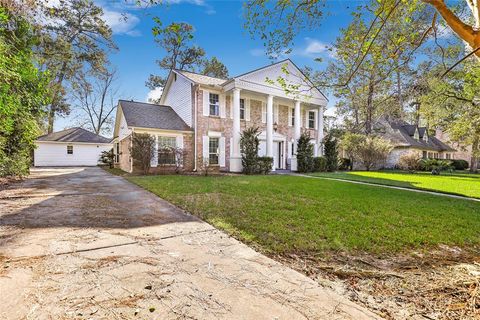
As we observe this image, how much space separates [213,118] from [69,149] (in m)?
18.8

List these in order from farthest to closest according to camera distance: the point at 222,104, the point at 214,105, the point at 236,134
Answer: the point at 222,104 → the point at 214,105 → the point at 236,134

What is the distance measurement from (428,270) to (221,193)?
210 inches

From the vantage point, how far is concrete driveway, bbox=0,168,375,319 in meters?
1.90

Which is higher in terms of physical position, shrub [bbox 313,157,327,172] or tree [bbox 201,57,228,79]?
tree [bbox 201,57,228,79]

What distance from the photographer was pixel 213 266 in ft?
8.89

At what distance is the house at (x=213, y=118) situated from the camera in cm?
1479

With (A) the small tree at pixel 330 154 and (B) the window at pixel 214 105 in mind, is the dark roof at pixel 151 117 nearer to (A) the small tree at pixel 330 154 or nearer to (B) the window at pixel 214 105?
(B) the window at pixel 214 105

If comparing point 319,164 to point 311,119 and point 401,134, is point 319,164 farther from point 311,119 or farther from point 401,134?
point 401,134

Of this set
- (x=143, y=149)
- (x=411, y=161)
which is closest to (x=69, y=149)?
(x=143, y=149)

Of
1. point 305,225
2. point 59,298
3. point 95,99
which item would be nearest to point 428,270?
point 305,225

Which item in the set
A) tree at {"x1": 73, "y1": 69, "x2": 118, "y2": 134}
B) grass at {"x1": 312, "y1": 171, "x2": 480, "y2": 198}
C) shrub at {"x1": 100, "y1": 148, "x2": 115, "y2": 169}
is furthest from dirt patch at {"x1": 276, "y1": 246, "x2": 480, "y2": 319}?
tree at {"x1": 73, "y1": 69, "x2": 118, "y2": 134}

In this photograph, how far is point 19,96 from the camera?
25.7 ft

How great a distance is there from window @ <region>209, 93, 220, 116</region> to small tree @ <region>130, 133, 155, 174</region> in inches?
172

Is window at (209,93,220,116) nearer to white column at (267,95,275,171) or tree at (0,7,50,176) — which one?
white column at (267,95,275,171)
